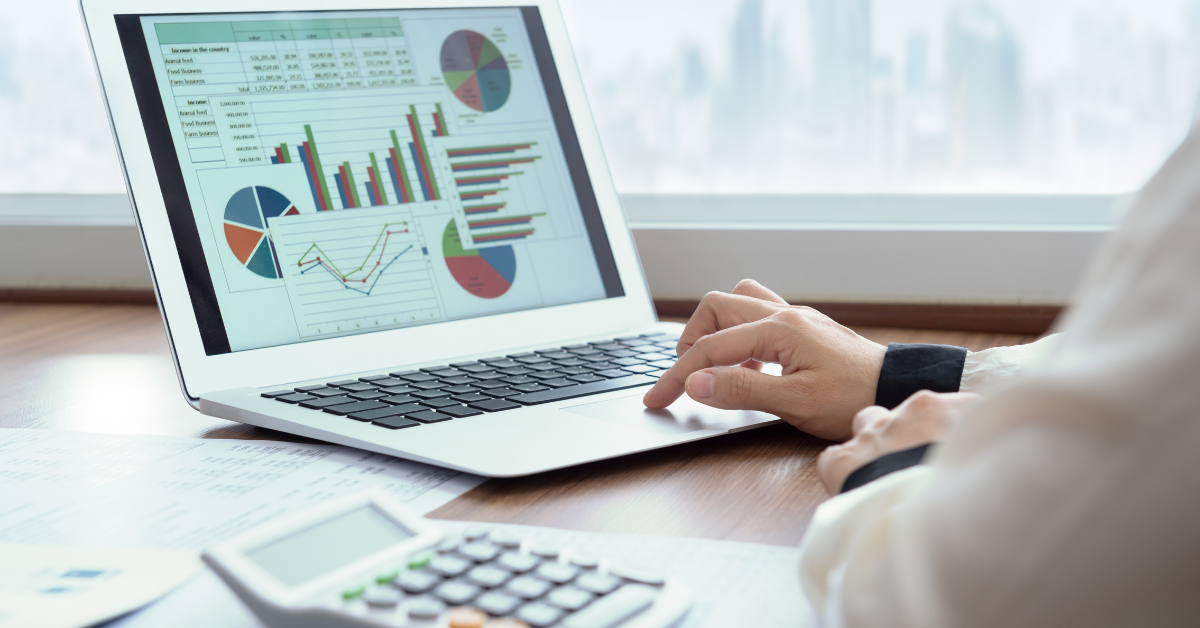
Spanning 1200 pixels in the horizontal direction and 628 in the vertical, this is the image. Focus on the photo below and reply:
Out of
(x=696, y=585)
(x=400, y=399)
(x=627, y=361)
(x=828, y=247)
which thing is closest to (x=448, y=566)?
(x=696, y=585)

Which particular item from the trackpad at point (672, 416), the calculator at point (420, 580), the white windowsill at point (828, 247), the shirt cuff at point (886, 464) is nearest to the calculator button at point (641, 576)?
the calculator at point (420, 580)

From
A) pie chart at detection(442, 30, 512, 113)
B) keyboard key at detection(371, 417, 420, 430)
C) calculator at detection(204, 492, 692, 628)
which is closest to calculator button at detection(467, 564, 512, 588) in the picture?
calculator at detection(204, 492, 692, 628)

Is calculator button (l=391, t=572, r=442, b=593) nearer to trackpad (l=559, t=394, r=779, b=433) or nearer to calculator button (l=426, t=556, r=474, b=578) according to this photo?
calculator button (l=426, t=556, r=474, b=578)

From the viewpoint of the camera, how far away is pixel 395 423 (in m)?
0.66

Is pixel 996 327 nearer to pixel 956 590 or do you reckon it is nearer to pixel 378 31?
pixel 378 31

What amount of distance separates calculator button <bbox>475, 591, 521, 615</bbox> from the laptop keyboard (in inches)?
11.1

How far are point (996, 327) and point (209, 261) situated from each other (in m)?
0.88

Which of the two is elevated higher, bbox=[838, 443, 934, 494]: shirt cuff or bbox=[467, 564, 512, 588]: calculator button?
bbox=[467, 564, 512, 588]: calculator button

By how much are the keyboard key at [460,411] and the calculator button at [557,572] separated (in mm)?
273

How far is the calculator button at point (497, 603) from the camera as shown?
38 cm

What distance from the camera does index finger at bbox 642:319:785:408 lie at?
701 mm

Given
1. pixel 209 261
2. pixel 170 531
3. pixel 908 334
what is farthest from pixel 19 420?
pixel 908 334

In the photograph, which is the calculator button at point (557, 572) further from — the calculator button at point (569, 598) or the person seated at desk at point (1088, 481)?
the person seated at desk at point (1088, 481)

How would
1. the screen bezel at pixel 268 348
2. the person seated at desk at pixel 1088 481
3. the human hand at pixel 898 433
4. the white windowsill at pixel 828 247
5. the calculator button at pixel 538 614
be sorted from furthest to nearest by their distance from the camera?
the white windowsill at pixel 828 247, the screen bezel at pixel 268 348, the human hand at pixel 898 433, the calculator button at pixel 538 614, the person seated at desk at pixel 1088 481
